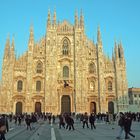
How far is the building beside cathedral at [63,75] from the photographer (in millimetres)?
49906

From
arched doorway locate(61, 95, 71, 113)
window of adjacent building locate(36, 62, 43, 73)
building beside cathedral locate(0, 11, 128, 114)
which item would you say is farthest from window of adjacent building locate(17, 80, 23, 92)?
arched doorway locate(61, 95, 71, 113)

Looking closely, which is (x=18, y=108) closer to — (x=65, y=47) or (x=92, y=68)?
(x=65, y=47)

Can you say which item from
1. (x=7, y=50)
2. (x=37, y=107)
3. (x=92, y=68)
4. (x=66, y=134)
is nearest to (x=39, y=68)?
(x=7, y=50)

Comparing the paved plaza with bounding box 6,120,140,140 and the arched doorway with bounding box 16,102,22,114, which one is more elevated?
the arched doorway with bounding box 16,102,22,114

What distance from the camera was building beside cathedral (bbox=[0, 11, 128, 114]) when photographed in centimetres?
4991

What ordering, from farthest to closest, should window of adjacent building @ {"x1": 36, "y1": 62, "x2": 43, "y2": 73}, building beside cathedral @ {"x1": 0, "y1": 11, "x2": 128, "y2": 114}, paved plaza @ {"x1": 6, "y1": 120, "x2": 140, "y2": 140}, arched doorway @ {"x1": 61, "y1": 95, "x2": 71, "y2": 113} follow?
arched doorway @ {"x1": 61, "y1": 95, "x2": 71, "y2": 113} < window of adjacent building @ {"x1": 36, "y1": 62, "x2": 43, "y2": 73} < building beside cathedral @ {"x1": 0, "y1": 11, "x2": 128, "y2": 114} < paved plaza @ {"x1": 6, "y1": 120, "x2": 140, "y2": 140}

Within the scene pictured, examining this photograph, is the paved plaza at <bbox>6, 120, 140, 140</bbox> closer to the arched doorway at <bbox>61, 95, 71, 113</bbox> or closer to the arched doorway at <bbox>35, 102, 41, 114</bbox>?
the arched doorway at <bbox>35, 102, 41, 114</bbox>

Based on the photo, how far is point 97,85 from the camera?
51.8 m

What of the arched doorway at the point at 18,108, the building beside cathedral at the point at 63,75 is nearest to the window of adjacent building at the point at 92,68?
the building beside cathedral at the point at 63,75

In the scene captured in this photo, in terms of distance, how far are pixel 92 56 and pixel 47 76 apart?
9.79m

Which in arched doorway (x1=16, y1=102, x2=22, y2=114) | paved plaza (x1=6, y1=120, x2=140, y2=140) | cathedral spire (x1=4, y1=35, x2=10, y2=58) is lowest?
paved plaza (x1=6, y1=120, x2=140, y2=140)

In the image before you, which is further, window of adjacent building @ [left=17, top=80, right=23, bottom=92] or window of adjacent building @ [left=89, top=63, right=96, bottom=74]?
window of adjacent building @ [left=89, top=63, right=96, bottom=74]

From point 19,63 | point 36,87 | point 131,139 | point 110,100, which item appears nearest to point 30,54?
point 19,63

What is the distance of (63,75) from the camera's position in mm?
52000
